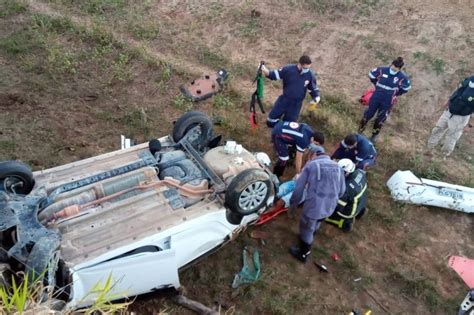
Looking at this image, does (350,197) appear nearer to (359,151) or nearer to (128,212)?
(359,151)

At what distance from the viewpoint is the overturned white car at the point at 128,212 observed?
3680 millimetres

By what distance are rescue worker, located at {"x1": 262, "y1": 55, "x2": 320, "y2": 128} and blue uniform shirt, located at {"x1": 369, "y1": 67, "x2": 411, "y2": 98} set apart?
4.24 feet

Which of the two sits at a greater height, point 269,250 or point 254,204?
point 254,204

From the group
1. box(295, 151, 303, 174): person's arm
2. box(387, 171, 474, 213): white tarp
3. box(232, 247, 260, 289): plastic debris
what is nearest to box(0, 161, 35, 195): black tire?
box(232, 247, 260, 289): plastic debris

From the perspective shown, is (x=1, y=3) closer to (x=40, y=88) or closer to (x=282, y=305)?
(x=40, y=88)

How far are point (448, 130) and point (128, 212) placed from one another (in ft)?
19.2

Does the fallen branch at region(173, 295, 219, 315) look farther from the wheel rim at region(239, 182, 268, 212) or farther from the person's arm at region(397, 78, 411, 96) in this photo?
A: the person's arm at region(397, 78, 411, 96)

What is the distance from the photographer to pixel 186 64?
9070 millimetres

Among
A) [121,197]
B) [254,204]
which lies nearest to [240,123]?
[254,204]

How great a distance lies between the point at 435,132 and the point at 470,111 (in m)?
0.75

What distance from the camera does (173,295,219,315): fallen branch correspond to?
15.0ft

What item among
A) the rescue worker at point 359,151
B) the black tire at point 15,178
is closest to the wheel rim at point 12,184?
the black tire at point 15,178

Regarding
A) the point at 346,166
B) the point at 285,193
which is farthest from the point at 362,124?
the point at 285,193

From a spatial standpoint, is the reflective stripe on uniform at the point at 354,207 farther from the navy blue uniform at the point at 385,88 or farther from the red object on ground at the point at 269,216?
the navy blue uniform at the point at 385,88
